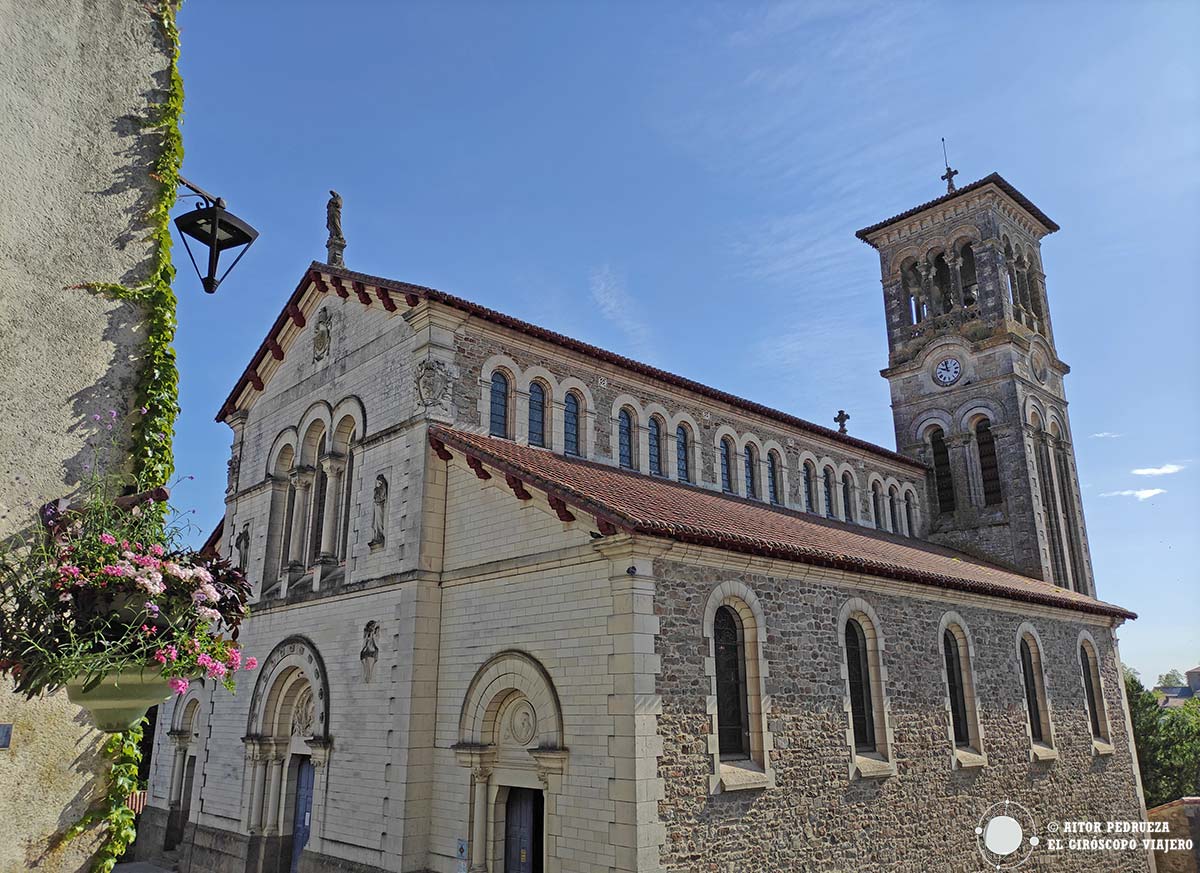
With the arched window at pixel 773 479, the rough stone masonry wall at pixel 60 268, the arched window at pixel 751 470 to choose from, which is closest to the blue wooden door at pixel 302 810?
the arched window at pixel 751 470

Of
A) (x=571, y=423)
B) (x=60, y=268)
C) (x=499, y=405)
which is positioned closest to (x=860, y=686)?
(x=571, y=423)

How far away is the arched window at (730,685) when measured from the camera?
502 inches

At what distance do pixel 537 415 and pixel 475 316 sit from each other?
239 cm

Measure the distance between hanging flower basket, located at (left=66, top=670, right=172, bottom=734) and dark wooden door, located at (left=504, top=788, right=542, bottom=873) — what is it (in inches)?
376

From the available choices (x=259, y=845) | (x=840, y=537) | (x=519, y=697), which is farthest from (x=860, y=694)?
(x=259, y=845)

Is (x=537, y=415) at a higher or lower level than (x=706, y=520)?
higher

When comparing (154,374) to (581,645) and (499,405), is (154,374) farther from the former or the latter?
(499,405)

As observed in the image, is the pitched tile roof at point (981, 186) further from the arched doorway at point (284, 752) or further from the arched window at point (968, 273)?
the arched doorway at point (284, 752)

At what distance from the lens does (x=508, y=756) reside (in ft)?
42.9

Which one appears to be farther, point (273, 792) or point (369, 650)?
point (273, 792)

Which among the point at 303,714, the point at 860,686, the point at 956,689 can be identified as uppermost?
the point at 956,689

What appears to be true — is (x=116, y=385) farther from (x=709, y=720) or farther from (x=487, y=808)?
(x=487, y=808)

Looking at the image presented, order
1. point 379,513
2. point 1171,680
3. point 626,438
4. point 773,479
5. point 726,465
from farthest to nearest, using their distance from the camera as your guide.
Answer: point 1171,680
point 773,479
point 726,465
point 626,438
point 379,513

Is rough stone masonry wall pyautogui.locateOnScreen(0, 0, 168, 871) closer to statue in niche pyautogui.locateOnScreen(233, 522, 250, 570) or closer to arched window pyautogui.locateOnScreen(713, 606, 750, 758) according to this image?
arched window pyautogui.locateOnScreen(713, 606, 750, 758)
